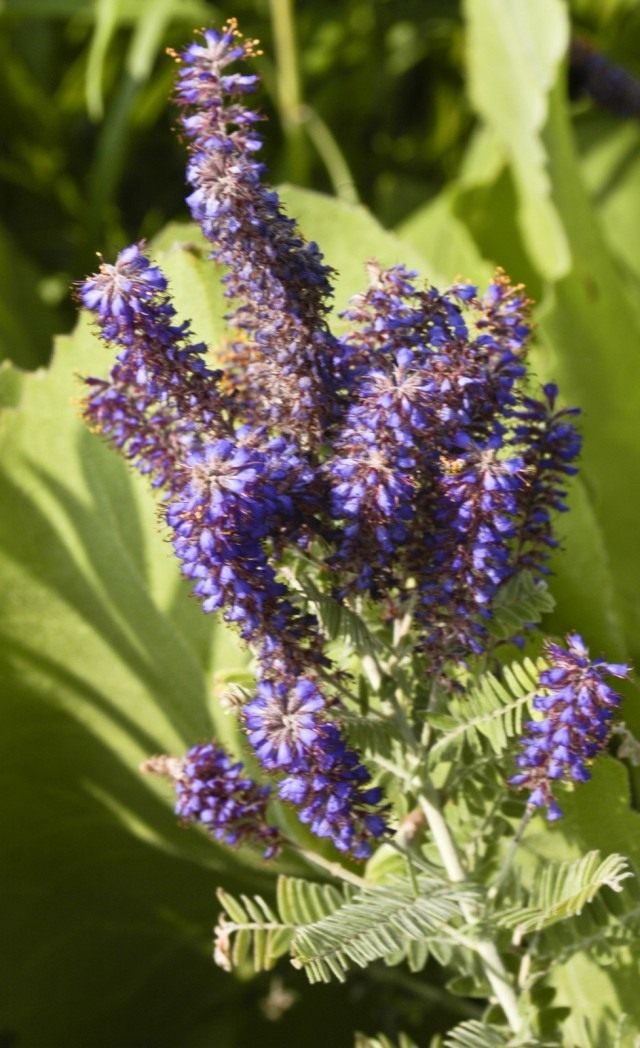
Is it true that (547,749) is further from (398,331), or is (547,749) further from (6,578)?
(6,578)

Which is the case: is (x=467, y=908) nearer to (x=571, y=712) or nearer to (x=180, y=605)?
(x=571, y=712)

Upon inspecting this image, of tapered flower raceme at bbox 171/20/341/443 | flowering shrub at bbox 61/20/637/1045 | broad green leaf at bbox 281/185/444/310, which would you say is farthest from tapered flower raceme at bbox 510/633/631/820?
broad green leaf at bbox 281/185/444/310

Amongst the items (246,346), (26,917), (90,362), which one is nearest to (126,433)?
(246,346)

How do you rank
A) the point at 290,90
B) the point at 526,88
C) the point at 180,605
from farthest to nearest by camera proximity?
the point at 290,90
the point at 526,88
the point at 180,605

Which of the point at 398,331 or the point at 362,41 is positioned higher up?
the point at 362,41

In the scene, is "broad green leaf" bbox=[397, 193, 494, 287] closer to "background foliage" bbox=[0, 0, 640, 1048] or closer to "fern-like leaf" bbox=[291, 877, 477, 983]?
"background foliage" bbox=[0, 0, 640, 1048]

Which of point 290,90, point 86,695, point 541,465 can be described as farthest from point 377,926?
point 290,90

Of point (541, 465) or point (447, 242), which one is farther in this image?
point (447, 242)
